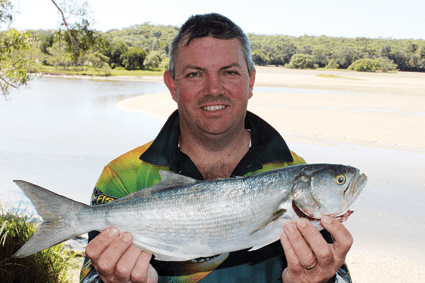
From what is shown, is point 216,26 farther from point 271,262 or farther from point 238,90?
point 271,262

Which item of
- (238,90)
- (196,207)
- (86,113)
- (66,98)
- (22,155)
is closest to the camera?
(196,207)

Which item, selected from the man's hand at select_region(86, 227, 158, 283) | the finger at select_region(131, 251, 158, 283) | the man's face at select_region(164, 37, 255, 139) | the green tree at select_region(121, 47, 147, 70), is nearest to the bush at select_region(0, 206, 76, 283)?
the man's hand at select_region(86, 227, 158, 283)

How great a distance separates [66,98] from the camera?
3819cm

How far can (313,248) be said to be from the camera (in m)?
2.57

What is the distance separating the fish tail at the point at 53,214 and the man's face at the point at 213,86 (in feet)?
4.00

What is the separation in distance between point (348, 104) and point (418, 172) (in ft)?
68.1

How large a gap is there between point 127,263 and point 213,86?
1.58 metres

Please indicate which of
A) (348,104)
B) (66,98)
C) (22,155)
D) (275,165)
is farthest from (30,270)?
(66,98)

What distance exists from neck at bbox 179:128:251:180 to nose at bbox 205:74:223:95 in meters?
0.42

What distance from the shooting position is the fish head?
2.58 meters

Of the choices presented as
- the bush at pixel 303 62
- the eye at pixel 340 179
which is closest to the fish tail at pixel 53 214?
the eye at pixel 340 179

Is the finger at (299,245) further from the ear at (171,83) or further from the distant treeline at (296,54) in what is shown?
the distant treeline at (296,54)

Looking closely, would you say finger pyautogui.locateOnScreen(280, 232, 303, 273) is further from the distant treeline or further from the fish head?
the distant treeline

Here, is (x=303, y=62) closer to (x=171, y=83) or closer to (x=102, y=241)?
(x=171, y=83)
